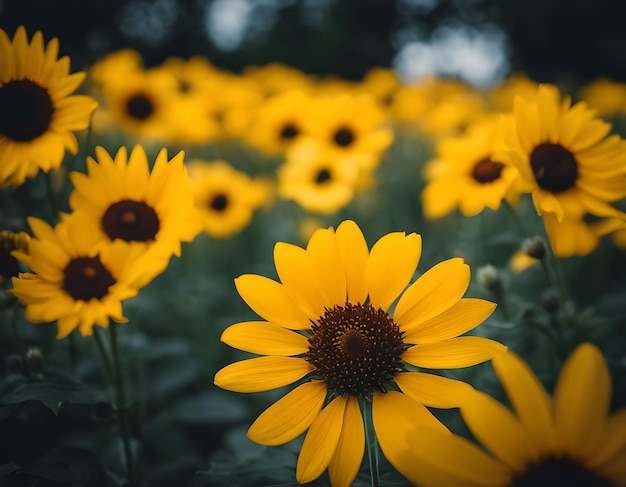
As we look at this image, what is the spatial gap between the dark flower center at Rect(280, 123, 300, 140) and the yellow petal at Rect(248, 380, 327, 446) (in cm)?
222

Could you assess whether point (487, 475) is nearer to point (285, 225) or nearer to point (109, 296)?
point (109, 296)

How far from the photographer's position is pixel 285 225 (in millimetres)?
2945

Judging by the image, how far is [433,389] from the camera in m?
0.86

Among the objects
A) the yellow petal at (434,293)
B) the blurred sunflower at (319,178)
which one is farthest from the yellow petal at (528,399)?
the blurred sunflower at (319,178)

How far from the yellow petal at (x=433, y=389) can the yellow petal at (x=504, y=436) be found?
0.11 m

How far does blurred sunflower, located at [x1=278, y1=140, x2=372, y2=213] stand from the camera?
217 cm

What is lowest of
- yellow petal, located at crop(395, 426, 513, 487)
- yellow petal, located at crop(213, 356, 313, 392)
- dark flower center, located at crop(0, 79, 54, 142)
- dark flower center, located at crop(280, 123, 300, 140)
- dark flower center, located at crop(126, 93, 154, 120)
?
yellow petal, located at crop(395, 426, 513, 487)

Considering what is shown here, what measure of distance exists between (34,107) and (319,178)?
1458mm

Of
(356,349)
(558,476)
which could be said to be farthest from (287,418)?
(558,476)

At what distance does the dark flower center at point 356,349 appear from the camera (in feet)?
3.08

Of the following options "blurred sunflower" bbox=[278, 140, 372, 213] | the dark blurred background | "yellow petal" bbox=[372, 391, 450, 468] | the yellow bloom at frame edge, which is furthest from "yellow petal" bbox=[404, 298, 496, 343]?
the dark blurred background

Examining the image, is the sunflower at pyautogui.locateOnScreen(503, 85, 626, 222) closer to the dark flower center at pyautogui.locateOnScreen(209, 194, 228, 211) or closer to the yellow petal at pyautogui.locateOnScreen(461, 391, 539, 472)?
the yellow petal at pyautogui.locateOnScreen(461, 391, 539, 472)

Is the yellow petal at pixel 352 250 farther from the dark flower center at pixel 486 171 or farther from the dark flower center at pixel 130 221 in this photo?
the dark flower center at pixel 486 171

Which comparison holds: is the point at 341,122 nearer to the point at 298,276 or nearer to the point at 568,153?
the point at 568,153
